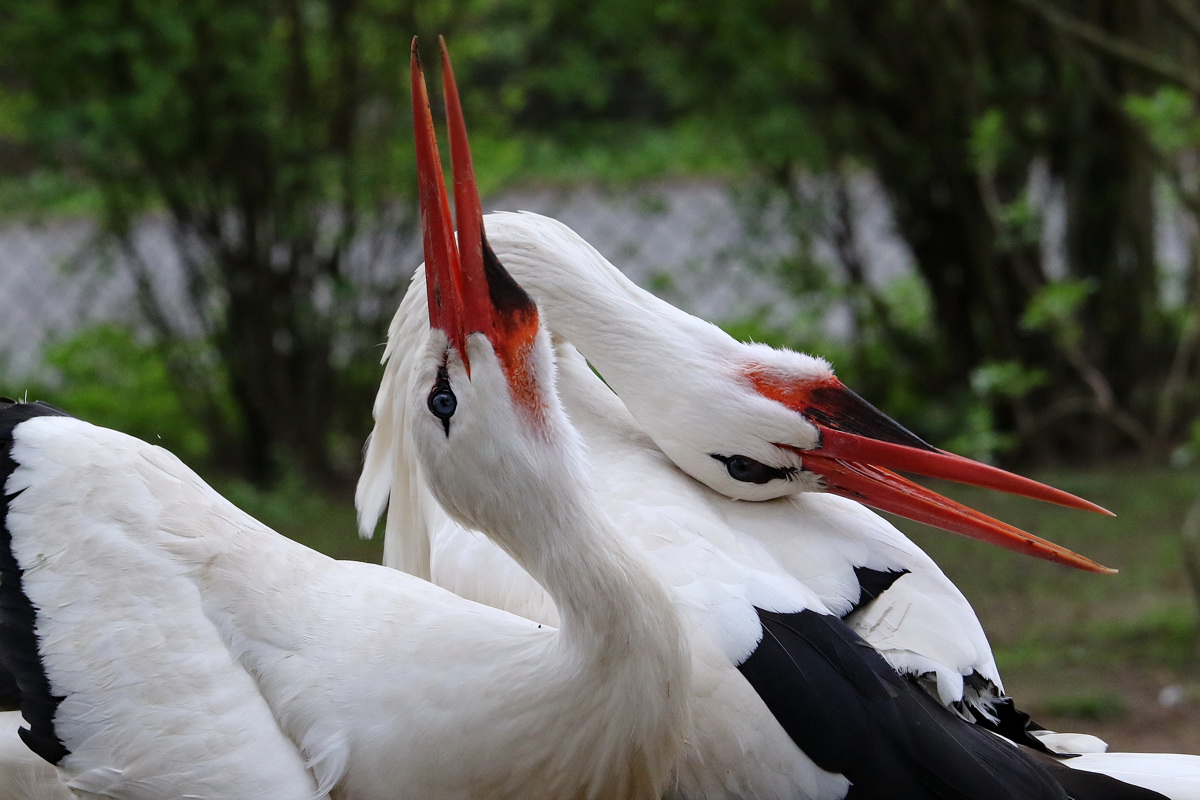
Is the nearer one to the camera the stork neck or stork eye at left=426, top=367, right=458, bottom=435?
stork eye at left=426, top=367, right=458, bottom=435

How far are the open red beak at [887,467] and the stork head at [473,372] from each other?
816 millimetres

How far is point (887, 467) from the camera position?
2.99 m

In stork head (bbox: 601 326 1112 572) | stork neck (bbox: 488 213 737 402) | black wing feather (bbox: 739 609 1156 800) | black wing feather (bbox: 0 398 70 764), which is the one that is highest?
stork neck (bbox: 488 213 737 402)

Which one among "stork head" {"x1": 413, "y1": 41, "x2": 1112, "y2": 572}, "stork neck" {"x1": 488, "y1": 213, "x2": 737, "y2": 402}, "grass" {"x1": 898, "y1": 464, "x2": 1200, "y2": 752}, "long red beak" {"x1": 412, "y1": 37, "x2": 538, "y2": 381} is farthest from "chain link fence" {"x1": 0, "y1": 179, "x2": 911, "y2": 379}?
"long red beak" {"x1": 412, "y1": 37, "x2": 538, "y2": 381}

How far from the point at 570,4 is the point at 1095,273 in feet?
9.59

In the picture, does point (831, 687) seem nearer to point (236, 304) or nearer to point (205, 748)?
point (205, 748)

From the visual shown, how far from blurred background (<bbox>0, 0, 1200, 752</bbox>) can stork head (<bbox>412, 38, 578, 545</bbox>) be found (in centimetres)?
398

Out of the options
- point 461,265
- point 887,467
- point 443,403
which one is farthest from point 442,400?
point 887,467

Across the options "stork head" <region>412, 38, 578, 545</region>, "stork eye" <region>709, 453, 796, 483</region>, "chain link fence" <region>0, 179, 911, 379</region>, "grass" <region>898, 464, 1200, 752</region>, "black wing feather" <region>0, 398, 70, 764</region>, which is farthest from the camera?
"chain link fence" <region>0, 179, 911, 379</region>

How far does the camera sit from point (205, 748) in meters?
2.41

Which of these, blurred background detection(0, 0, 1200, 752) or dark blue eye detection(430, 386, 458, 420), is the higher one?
blurred background detection(0, 0, 1200, 752)

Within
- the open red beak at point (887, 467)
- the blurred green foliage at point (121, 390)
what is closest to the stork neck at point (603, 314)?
the open red beak at point (887, 467)

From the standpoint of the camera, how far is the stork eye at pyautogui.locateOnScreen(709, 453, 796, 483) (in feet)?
9.72

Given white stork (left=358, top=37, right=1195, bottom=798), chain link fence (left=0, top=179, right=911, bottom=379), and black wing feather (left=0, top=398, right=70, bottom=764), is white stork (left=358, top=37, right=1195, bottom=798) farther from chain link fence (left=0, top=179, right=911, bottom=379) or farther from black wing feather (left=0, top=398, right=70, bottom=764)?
chain link fence (left=0, top=179, right=911, bottom=379)
